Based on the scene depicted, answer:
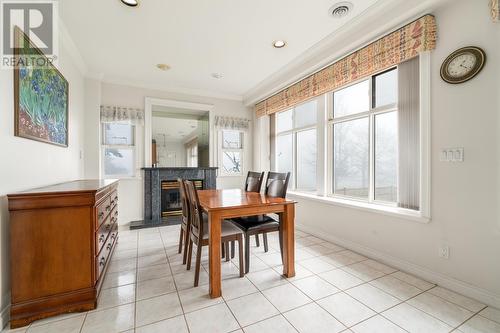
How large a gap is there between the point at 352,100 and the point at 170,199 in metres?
3.67

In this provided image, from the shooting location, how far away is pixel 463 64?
1852 mm

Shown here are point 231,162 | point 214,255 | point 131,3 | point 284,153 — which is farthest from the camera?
point 231,162

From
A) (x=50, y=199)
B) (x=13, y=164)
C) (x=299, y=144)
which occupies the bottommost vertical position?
(x=50, y=199)

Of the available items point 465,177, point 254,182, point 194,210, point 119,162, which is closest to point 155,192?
point 119,162

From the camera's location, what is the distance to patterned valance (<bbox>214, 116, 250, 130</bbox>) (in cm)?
487

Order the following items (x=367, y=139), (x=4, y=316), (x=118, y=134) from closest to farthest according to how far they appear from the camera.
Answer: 1. (x=4, y=316)
2. (x=367, y=139)
3. (x=118, y=134)

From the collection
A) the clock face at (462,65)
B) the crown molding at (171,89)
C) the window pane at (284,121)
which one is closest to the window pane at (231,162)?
the window pane at (284,121)

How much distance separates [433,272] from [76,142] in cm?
462

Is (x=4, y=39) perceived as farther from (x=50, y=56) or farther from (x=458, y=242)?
(x=458, y=242)

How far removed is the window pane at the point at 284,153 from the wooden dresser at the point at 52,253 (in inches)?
132

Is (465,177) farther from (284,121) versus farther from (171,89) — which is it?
(171,89)

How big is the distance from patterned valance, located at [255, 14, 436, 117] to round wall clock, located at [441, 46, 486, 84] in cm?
22

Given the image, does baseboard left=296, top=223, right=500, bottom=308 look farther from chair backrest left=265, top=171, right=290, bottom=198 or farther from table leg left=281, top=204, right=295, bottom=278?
chair backrest left=265, top=171, right=290, bottom=198

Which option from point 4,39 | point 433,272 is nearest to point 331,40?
point 433,272
